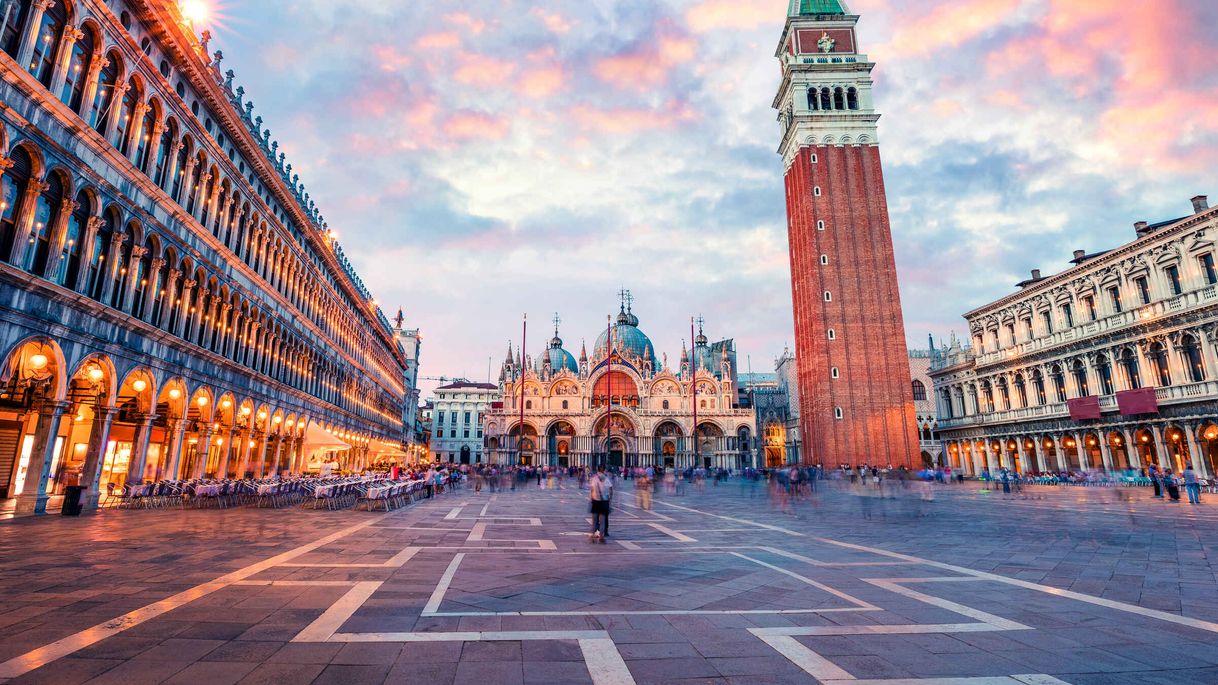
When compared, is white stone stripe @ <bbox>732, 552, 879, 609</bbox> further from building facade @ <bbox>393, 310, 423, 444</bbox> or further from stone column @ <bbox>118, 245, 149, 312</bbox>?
building facade @ <bbox>393, 310, 423, 444</bbox>

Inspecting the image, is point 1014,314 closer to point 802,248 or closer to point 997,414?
point 997,414

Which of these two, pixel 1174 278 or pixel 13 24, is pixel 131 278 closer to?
pixel 13 24

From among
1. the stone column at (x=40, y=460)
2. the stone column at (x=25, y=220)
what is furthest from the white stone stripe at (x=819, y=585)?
the stone column at (x=25, y=220)

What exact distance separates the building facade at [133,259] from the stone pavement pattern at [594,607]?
472 cm

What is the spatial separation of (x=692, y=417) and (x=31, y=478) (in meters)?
65.2

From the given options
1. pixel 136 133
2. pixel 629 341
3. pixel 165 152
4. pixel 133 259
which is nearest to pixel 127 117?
pixel 136 133

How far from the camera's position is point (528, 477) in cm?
4869

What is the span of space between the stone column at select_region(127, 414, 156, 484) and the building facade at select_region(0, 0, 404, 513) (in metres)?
0.05

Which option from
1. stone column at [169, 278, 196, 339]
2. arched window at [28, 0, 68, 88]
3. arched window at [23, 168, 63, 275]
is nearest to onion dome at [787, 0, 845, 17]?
stone column at [169, 278, 196, 339]

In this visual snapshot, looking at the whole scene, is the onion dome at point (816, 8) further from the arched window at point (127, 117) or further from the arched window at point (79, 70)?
the arched window at point (79, 70)

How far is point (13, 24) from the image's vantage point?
1251cm

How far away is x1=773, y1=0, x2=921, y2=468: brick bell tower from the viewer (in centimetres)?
4856

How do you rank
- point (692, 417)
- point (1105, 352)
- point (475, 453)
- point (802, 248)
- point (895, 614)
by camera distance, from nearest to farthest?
point (895, 614), point (1105, 352), point (802, 248), point (692, 417), point (475, 453)

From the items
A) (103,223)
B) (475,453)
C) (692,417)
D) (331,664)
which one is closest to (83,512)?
(103,223)
